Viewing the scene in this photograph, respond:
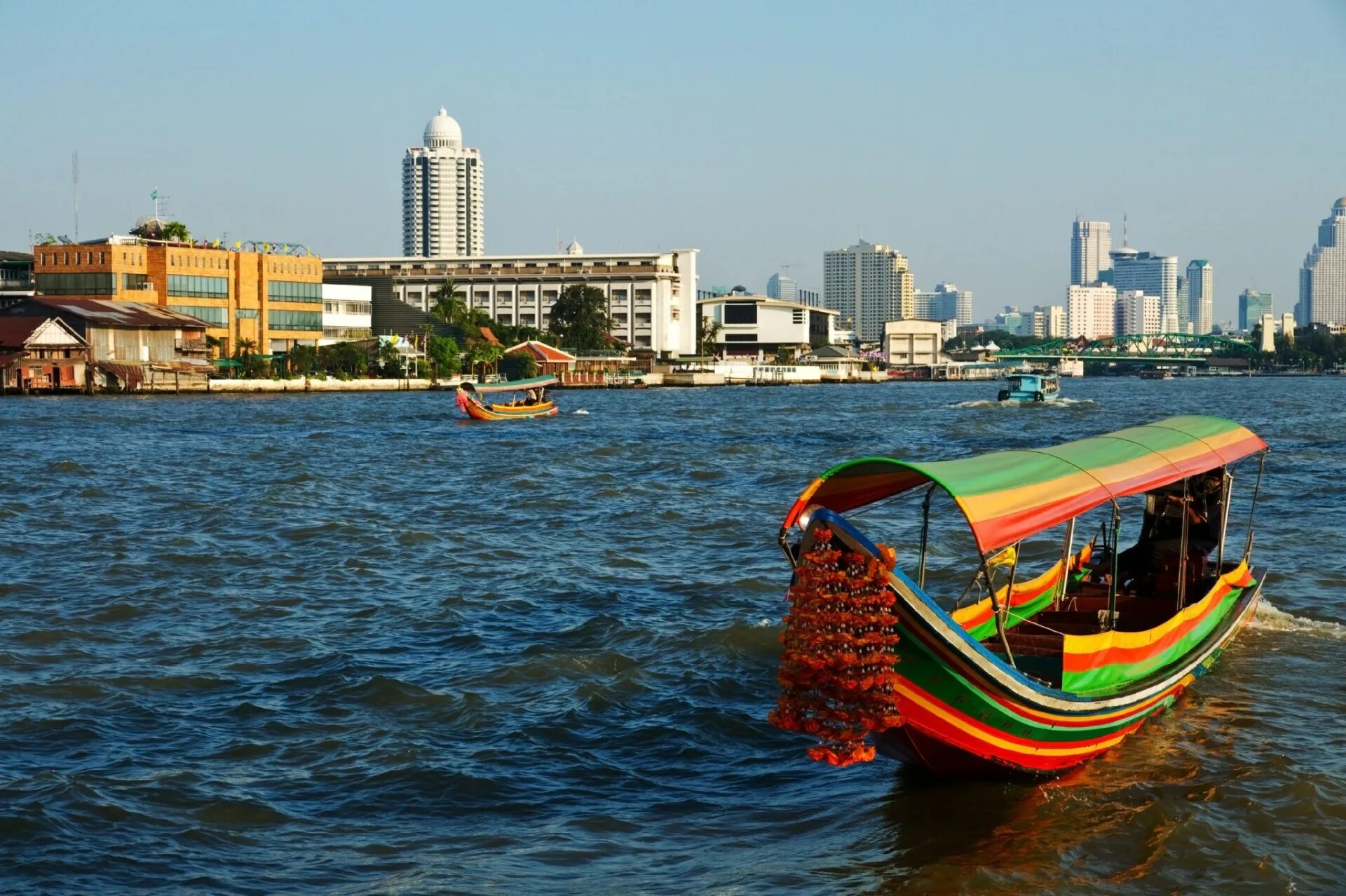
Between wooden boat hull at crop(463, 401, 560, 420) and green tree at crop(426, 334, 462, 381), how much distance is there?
1540 inches

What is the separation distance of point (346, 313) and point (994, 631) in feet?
367

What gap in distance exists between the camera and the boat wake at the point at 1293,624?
1794 cm

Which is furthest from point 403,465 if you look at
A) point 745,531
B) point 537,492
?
point 745,531

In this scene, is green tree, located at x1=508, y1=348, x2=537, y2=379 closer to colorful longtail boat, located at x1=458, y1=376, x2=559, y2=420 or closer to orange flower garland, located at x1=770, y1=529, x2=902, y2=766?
colorful longtail boat, located at x1=458, y1=376, x2=559, y2=420

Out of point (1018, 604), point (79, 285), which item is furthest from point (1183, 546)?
point (79, 285)

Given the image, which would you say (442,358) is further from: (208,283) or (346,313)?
(208,283)

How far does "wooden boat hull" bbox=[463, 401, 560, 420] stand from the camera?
66500 millimetres

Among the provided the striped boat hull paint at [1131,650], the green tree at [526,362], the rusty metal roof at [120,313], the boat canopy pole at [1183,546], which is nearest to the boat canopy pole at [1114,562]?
the striped boat hull paint at [1131,650]

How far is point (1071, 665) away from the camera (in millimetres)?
11844

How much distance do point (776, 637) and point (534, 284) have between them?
140m

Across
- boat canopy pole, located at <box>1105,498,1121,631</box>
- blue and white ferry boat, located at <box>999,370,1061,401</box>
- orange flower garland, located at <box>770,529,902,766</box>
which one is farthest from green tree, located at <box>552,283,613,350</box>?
orange flower garland, located at <box>770,529,902,766</box>

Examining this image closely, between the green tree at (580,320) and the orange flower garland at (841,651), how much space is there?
417 ft

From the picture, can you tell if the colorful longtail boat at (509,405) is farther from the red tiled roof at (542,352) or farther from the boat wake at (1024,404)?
the red tiled roof at (542,352)

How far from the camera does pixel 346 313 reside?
396 feet
